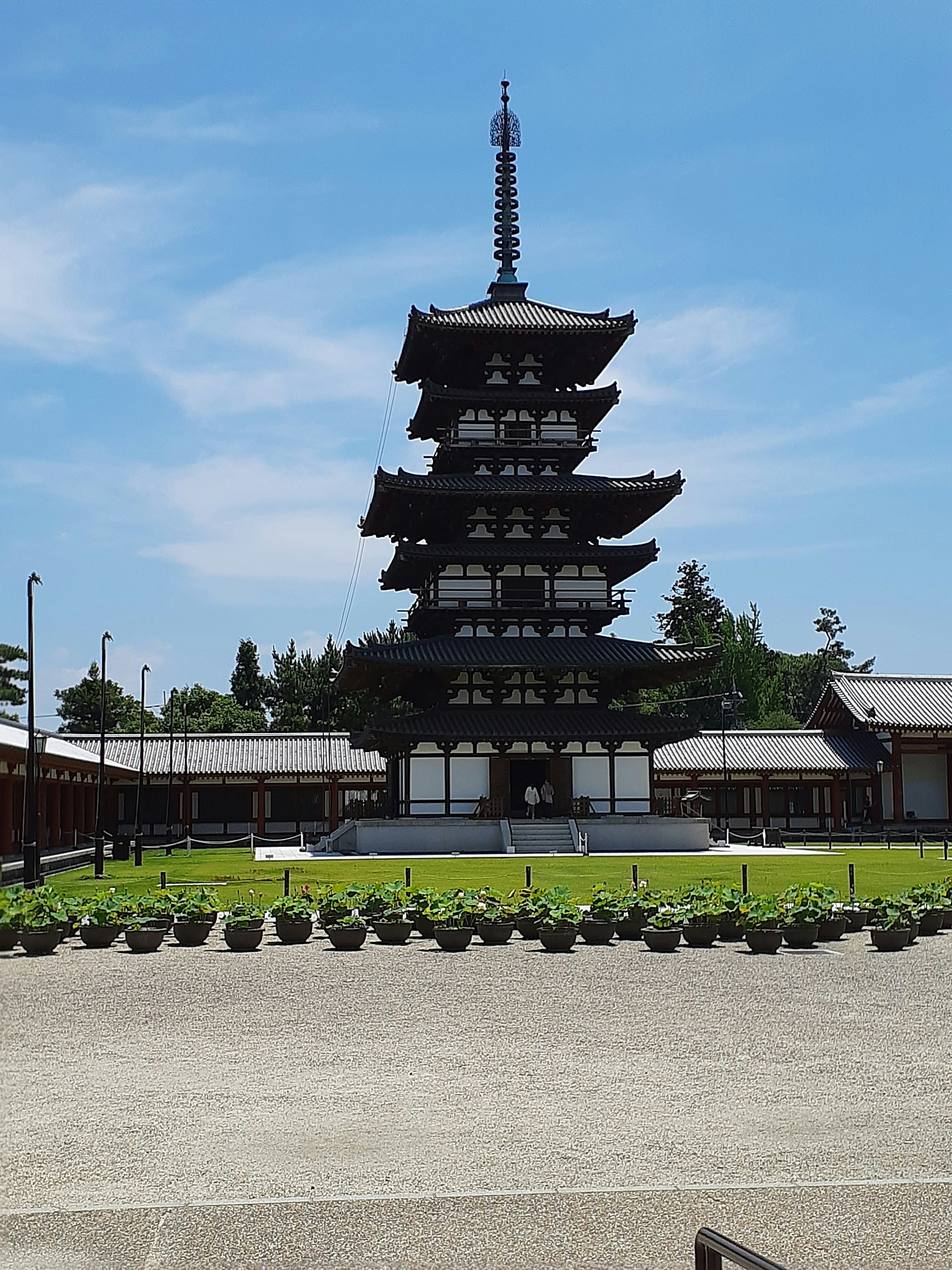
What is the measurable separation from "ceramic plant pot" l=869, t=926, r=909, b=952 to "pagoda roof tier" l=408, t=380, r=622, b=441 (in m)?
31.0

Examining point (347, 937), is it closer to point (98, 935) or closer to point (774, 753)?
point (98, 935)

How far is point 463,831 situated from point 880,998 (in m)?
28.6

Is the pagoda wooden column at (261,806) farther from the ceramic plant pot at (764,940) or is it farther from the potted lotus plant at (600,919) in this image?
the ceramic plant pot at (764,940)

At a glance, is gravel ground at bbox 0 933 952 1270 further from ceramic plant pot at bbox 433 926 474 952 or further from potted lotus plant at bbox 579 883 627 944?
potted lotus plant at bbox 579 883 627 944

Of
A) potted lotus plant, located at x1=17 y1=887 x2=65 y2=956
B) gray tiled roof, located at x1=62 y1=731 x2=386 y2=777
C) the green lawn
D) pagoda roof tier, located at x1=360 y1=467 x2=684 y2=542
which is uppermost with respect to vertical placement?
pagoda roof tier, located at x1=360 y1=467 x2=684 y2=542

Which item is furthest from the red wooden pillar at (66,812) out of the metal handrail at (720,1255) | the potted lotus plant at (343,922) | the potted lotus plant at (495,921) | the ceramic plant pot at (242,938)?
the metal handrail at (720,1255)

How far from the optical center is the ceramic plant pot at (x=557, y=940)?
18.9 meters

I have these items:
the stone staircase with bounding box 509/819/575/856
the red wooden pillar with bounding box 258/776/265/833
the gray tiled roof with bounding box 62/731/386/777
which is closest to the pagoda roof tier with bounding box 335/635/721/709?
the stone staircase with bounding box 509/819/575/856

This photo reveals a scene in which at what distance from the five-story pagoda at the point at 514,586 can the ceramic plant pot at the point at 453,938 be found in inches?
937

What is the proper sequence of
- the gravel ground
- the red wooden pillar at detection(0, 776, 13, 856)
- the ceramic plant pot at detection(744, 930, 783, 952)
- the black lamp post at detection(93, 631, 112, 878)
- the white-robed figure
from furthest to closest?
the white-robed figure, the red wooden pillar at detection(0, 776, 13, 856), the black lamp post at detection(93, 631, 112, 878), the ceramic plant pot at detection(744, 930, 783, 952), the gravel ground

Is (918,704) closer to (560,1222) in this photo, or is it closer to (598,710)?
(598,710)

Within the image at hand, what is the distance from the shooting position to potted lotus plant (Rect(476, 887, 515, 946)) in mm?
19734

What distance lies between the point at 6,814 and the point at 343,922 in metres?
23.2

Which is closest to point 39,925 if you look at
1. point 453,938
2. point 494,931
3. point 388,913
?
point 388,913
